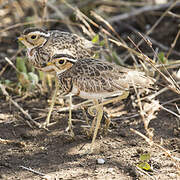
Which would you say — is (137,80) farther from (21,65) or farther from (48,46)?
(21,65)

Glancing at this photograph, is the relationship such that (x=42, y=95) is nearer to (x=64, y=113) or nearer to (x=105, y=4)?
(x=64, y=113)

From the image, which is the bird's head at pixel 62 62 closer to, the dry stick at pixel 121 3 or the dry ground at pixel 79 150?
the dry ground at pixel 79 150

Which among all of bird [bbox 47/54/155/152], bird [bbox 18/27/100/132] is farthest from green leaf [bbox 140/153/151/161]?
bird [bbox 18/27/100/132]

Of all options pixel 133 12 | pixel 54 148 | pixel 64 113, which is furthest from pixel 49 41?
pixel 133 12

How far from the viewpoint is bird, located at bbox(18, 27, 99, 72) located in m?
4.77

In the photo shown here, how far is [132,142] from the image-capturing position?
4352 millimetres

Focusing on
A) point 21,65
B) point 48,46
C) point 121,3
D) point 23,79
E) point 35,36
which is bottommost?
point 23,79

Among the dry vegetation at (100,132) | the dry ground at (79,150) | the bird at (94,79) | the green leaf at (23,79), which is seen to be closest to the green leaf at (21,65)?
the dry vegetation at (100,132)

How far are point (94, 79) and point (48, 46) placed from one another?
1.13m

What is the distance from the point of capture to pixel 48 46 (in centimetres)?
485

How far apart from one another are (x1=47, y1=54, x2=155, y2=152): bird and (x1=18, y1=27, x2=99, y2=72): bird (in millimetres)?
562

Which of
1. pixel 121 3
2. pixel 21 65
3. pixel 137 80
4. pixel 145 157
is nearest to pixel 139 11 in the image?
pixel 121 3

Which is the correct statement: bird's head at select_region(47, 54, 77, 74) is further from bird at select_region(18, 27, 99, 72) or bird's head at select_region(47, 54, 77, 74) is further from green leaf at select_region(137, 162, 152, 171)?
green leaf at select_region(137, 162, 152, 171)

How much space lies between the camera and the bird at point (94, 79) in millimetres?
4000
